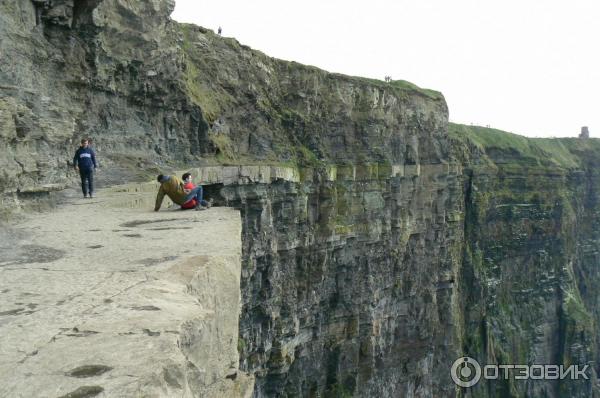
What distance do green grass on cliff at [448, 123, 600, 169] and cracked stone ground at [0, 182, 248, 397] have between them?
39.4m

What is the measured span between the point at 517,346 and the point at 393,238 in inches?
1079

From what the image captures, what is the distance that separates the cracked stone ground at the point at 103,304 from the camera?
277 centimetres

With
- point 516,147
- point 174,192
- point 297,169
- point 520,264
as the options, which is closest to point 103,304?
point 174,192

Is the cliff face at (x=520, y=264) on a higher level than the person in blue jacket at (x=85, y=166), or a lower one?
lower

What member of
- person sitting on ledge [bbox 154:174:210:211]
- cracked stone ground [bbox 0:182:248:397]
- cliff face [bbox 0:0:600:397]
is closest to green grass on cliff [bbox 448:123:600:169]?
cliff face [bbox 0:0:600:397]

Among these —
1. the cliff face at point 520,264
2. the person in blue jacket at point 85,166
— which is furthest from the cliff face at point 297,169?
the person in blue jacket at point 85,166

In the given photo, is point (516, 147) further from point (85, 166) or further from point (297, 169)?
point (85, 166)

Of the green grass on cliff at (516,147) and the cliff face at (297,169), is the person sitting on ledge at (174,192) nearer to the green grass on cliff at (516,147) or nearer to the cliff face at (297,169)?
the cliff face at (297,169)

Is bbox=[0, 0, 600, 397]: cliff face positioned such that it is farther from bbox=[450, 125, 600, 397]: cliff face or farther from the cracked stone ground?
the cracked stone ground

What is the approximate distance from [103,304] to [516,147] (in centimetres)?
5442

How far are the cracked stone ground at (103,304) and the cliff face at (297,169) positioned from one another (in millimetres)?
2736

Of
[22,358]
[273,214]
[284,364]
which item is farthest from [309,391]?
[22,358]

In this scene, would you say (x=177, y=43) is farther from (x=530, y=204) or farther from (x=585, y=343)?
(x=585, y=343)

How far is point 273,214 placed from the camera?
19578mm
